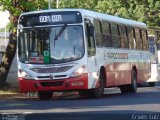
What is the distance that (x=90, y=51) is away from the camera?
2292cm

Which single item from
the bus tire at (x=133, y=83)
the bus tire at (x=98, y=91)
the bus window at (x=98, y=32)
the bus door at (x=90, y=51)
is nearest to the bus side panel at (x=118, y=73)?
the bus tire at (x=98, y=91)

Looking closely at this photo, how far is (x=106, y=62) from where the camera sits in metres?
24.6

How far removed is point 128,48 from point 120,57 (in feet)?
5.52

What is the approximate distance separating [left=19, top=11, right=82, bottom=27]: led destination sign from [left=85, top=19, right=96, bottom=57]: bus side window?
1.82 ft

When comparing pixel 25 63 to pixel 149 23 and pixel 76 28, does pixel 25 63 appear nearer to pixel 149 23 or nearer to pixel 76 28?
pixel 76 28

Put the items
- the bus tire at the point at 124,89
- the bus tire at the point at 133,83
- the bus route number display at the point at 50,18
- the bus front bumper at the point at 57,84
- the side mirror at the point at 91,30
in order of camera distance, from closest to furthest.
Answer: the bus front bumper at the point at 57,84
the bus route number display at the point at 50,18
the side mirror at the point at 91,30
the bus tire at the point at 133,83
the bus tire at the point at 124,89

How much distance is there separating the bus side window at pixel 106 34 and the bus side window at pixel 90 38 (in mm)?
1633

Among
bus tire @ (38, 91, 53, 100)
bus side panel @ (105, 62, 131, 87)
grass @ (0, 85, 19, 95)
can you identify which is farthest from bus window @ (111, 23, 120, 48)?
grass @ (0, 85, 19, 95)

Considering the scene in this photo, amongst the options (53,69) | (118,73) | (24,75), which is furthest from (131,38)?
(24,75)

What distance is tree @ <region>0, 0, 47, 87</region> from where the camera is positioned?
89.6 ft

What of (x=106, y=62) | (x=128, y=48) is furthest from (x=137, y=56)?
(x=106, y=62)

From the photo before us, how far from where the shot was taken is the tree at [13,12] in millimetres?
27312

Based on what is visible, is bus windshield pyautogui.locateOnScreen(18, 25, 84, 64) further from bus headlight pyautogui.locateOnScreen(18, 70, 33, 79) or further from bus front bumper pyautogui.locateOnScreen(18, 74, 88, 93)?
bus front bumper pyautogui.locateOnScreen(18, 74, 88, 93)

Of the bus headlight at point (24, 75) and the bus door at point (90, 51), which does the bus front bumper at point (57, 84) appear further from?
the bus door at point (90, 51)
